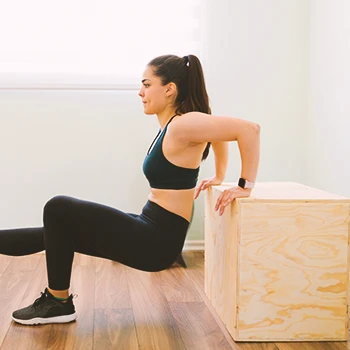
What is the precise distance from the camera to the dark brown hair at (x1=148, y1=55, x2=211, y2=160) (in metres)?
2.07

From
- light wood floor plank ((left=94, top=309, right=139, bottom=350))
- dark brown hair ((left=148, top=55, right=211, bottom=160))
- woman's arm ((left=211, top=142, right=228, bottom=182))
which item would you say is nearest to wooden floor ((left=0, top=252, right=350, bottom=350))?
light wood floor plank ((left=94, top=309, right=139, bottom=350))

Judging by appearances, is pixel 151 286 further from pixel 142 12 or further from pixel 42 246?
pixel 142 12

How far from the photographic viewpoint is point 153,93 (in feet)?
6.81

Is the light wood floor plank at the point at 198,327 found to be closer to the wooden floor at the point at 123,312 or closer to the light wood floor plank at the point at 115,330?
the wooden floor at the point at 123,312

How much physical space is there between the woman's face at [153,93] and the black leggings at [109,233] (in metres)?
0.33

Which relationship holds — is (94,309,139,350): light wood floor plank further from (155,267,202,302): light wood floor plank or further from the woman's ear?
the woman's ear

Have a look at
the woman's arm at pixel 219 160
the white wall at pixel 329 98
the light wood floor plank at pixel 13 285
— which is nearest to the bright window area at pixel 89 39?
the white wall at pixel 329 98

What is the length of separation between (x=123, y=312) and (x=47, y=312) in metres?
0.30

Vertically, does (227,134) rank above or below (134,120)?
above

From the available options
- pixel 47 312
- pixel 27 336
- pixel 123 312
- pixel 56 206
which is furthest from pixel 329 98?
pixel 27 336

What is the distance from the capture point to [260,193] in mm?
2023

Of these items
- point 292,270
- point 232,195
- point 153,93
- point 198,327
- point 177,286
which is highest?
point 153,93

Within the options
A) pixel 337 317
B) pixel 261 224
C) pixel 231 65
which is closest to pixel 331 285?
pixel 337 317

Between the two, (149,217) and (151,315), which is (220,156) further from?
(151,315)
